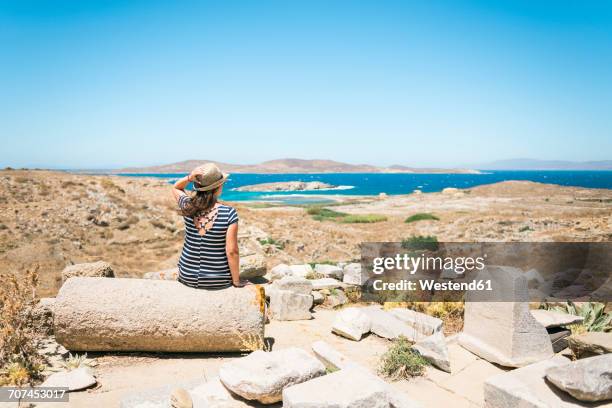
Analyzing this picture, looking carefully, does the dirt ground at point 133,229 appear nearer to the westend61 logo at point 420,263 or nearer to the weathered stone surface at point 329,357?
the westend61 logo at point 420,263

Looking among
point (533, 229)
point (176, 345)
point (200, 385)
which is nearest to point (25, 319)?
point (176, 345)

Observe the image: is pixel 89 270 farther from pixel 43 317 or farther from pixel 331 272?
pixel 331 272

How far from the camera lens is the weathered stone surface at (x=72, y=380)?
4.04 meters

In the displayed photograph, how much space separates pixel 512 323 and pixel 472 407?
133 cm

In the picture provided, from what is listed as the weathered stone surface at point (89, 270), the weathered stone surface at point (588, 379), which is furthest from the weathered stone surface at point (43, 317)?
the weathered stone surface at point (588, 379)

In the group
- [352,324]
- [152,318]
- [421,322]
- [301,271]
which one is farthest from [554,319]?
[301,271]

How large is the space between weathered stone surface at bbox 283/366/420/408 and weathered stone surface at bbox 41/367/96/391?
2283mm

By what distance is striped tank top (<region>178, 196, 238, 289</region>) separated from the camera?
472cm

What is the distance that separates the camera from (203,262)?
488cm

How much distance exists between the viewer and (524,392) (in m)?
3.70

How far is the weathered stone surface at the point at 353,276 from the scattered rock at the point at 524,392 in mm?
5151

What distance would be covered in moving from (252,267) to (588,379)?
7.05m

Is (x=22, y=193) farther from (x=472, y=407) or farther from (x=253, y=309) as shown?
(x=472, y=407)

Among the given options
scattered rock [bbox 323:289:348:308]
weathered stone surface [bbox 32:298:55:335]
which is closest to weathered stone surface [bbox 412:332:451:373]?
scattered rock [bbox 323:289:348:308]
